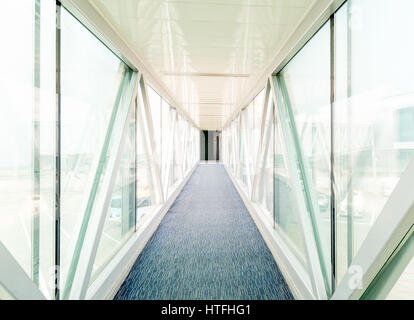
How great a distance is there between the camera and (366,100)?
1236 mm

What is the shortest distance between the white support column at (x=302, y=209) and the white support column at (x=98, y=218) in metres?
1.64

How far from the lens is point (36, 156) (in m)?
1.27

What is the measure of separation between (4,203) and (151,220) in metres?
2.16

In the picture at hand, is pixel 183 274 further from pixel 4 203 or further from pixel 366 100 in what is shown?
pixel 366 100

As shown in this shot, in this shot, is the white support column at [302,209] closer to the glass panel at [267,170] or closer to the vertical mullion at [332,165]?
the vertical mullion at [332,165]

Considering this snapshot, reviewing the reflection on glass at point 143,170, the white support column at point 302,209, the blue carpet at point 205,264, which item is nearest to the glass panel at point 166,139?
the reflection on glass at point 143,170

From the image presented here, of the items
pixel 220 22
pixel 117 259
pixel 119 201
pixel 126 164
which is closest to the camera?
pixel 220 22

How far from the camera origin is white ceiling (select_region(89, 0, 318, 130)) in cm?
158

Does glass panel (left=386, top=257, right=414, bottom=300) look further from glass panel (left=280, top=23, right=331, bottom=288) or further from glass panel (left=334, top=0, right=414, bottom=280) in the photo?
glass panel (left=280, top=23, right=331, bottom=288)

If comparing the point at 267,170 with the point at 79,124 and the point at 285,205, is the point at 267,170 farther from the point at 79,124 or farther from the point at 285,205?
the point at 79,124

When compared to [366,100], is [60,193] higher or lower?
lower

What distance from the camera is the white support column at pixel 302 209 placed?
65.9 inches

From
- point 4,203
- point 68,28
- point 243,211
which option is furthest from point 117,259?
point 243,211

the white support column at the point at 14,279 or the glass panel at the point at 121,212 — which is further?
the glass panel at the point at 121,212
